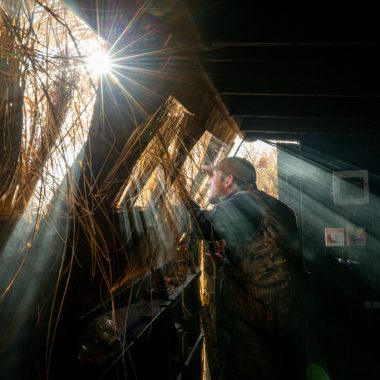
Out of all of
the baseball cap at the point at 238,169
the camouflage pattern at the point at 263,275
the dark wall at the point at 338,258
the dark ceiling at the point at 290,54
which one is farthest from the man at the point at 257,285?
the dark wall at the point at 338,258

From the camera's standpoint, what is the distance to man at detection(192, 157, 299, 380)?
258 centimetres

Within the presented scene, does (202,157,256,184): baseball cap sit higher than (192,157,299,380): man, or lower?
higher

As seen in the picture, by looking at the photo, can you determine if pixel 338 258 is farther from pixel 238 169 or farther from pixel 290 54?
pixel 290 54

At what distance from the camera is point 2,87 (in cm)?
105

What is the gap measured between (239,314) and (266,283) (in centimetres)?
28

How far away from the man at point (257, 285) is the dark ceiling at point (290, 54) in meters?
0.69

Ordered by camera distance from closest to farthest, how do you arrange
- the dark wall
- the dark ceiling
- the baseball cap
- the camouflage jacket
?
the dark ceiling → the camouflage jacket → the baseball cap → the dark wall

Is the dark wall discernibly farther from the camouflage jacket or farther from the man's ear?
the man's ear

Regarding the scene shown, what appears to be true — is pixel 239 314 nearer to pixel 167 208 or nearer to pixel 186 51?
pixel 167 208

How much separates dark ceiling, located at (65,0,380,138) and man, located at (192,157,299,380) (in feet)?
2.26

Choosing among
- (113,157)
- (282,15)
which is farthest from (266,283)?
(282,15)

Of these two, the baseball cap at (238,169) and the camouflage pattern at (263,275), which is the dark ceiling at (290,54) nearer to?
the baseball cap at (238,169)

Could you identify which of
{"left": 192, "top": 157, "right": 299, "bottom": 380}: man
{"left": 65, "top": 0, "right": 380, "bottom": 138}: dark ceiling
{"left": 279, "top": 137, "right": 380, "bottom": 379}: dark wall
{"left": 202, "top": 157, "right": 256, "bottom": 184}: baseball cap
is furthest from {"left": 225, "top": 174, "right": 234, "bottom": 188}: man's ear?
{"left": 279, "top": 137, "right": 380, "bottom": 379}: dark wall

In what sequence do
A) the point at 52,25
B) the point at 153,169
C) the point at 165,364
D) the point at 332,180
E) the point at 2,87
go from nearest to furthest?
the point at 2,87 < the point at 52,25 < the point at 153,169 < the point at 165,364 < the point at 332,180
